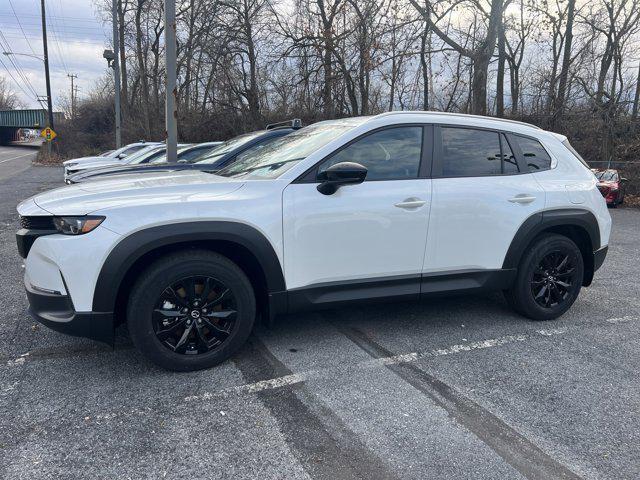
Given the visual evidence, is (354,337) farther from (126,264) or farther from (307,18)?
(307,18)

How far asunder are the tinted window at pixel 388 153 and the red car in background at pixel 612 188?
1397 centimetres

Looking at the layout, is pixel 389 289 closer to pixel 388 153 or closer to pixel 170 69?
pixel 388 153

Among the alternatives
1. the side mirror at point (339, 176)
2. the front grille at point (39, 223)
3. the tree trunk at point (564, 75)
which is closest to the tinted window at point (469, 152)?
the side mirror at point (339, 176)

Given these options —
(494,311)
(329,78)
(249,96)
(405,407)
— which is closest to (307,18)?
(329,78)

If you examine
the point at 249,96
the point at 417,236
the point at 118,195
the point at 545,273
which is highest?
the point at 249,96

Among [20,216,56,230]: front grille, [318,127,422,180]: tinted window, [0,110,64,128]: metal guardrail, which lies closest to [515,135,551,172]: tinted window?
[318,127,422,180]: tinted window

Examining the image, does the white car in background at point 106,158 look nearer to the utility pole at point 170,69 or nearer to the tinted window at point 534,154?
the utility pole at point 170,69

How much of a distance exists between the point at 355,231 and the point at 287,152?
943 mm

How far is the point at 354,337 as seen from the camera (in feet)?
13.3

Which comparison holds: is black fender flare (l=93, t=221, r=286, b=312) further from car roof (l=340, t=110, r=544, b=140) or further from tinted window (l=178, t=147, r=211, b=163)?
tinted window (l=178, t=147, r=211, b=163)

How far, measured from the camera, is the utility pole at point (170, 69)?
7539mm

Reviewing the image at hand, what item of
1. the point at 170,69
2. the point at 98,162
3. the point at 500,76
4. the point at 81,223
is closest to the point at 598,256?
the point at 81,223

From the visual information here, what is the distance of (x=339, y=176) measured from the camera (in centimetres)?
342

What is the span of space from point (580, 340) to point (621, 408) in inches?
44.7
